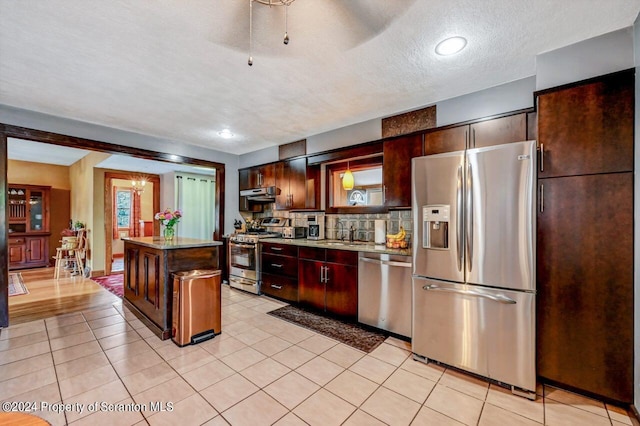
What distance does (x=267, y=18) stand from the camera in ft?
5.63

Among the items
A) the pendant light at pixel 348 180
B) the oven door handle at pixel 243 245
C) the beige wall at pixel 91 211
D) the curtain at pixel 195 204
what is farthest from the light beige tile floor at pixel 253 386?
the curtain at pixel 195 204

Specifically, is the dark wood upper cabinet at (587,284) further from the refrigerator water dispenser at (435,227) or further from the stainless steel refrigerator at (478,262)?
the refrigerator water dispenser at (435,227)

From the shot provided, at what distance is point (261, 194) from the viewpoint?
16.1 feet

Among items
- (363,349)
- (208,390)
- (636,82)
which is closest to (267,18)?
(636,82)

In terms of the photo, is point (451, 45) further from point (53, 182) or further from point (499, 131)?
point (53, 182)

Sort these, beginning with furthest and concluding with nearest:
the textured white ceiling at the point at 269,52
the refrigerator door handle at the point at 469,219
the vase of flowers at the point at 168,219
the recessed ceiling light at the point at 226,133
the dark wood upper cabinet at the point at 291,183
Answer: the dark wood upper cabinet at the point at 291,183
the recessed ceiling light at the point at 226,133
the vase of flowers at the point at 168,219
the refrigerator door handle at the point at 469,219
the textured white ceiling at the point at 269,52

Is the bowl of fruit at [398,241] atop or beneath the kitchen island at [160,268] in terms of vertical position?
atop

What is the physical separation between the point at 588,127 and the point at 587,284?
3.55 ft

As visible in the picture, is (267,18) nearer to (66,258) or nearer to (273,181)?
(273,181)

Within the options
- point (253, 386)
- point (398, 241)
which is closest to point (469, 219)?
point (398, 241)

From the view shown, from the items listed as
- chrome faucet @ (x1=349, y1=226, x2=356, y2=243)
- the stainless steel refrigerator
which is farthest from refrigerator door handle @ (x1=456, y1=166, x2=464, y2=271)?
chrome faucet @ (x1=349, y1=226, x2=356, y2=243)

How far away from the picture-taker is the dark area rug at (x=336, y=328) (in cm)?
280

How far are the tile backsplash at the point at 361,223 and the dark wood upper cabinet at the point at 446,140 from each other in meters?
0.87

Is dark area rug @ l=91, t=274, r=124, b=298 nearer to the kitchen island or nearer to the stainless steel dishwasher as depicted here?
the kitchen island
